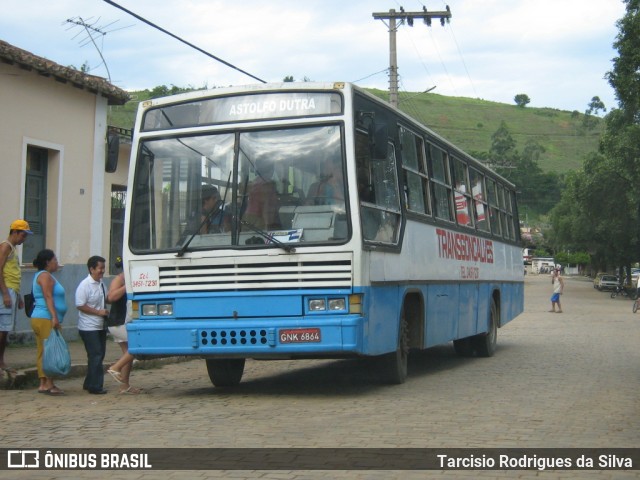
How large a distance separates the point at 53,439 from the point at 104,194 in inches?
490

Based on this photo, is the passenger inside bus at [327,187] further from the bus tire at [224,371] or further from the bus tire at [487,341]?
the bus tire at [487,341]

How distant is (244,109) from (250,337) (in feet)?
8.10

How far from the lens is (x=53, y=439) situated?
744cm

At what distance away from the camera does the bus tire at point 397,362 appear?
11.0 m

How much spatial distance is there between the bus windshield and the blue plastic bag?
1.35 m

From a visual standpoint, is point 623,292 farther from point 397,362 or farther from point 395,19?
point 397,362

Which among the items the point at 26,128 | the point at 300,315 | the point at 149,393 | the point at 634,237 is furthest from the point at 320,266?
the point at 634,237

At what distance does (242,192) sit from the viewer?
9797 mm

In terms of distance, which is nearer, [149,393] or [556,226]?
[149,393]

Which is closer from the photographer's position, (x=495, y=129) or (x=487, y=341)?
(x=487, y=341)

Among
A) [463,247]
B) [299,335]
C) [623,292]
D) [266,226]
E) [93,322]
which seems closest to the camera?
[299,335]

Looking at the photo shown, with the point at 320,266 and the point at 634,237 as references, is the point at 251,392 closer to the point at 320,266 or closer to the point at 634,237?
the point at 320,266

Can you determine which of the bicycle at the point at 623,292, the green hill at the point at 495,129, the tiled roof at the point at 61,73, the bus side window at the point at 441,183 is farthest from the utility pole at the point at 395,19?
the green hill at the point at 495,129

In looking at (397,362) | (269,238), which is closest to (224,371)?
A: (397,362)
